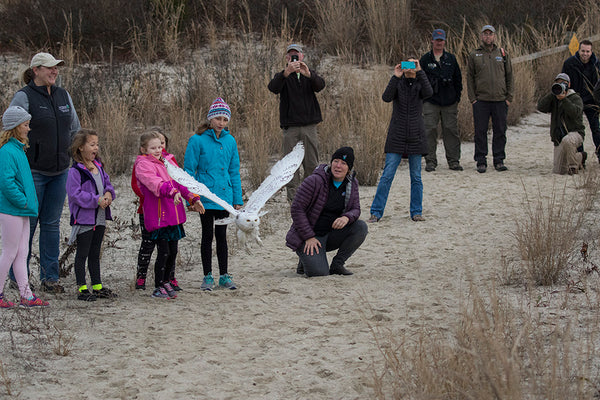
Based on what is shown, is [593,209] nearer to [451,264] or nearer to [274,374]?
[451,264]

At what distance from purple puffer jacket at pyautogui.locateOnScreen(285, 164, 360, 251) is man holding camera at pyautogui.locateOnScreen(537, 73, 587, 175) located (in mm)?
4458

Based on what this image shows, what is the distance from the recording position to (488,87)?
958 centimetres

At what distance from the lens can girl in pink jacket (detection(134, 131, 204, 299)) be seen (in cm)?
517

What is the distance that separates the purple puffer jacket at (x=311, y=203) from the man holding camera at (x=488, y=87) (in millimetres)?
4388

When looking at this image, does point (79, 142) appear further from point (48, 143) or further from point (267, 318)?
point (267, 318)

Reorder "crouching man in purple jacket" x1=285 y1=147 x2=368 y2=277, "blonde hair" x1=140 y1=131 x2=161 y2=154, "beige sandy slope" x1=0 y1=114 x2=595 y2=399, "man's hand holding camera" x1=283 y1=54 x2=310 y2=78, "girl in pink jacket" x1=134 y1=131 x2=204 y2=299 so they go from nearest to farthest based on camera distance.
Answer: "beige sandy slope" x1=0 y1=114 x2=595 y2=399 → "girl in pink jacket" x1=134 y1=131 x2=204 y2=299 → "blonde hair" x1=140 y1=131 x2=161 y2=154 → "crouching man in purple jacket" x1=285 y1=147 x2=368 y2=277 → "man's hand holding camera" x1=283 y1=54 x2=310 y2=78

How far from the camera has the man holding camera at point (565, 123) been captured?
30.5ft

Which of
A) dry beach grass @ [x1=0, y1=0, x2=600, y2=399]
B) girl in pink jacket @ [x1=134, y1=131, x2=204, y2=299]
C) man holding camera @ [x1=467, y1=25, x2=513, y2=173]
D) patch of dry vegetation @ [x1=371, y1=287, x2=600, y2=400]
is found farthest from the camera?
man holding camera @ [x1=467, y1=25, x2=513, y2=173]

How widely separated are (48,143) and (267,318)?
7.06 feet

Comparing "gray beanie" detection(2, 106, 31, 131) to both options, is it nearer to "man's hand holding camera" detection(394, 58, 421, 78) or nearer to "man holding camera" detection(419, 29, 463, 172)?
"man's hand holding camera" detection(394, 58, 421, 78)

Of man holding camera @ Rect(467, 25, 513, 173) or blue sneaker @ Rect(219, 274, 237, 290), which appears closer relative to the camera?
blue sneaker @ Rect(219, 274, 237, 290)

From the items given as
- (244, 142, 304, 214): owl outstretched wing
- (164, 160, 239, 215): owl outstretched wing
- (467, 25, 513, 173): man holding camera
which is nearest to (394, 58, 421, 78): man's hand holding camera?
(467, 25, 513, 173): man holding camera

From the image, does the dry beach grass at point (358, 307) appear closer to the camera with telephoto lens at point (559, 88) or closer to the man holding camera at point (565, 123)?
the man holding camera at point (565, 123)

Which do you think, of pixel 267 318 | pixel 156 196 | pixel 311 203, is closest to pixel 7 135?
pixel 156 196
